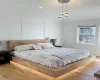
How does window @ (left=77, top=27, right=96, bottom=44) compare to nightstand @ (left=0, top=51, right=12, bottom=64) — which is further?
window @ (left=77, top=27, right=96, bottom=44)

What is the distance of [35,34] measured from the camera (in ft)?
20.2

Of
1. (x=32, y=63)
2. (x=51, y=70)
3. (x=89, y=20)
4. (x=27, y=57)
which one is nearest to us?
(x=51, y=70)

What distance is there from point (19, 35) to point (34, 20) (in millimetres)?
1178

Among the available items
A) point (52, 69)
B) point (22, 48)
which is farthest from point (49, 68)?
point (22, 48)

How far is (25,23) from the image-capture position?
5.68 metres

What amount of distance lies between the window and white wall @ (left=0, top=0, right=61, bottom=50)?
163 centimetres

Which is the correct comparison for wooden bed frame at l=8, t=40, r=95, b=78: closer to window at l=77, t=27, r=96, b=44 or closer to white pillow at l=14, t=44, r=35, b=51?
white pillow at l=14, t=44, r=35, b=51

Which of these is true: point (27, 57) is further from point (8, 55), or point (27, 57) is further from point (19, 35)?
point (19, 35)

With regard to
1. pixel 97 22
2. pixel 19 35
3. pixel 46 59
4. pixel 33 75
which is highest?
pixel 97 22

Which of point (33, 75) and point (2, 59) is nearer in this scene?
point (33, 75)

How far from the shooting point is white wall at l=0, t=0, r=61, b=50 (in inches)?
185

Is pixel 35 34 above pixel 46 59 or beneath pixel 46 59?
above

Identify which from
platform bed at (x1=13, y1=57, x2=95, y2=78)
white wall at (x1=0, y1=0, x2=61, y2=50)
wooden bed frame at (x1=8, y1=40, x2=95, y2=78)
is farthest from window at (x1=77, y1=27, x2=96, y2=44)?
platform bed at (x1=13, y1=57, x2=95, y2=78)

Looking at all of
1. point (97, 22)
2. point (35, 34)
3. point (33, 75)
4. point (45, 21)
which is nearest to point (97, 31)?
point (97, 22)
